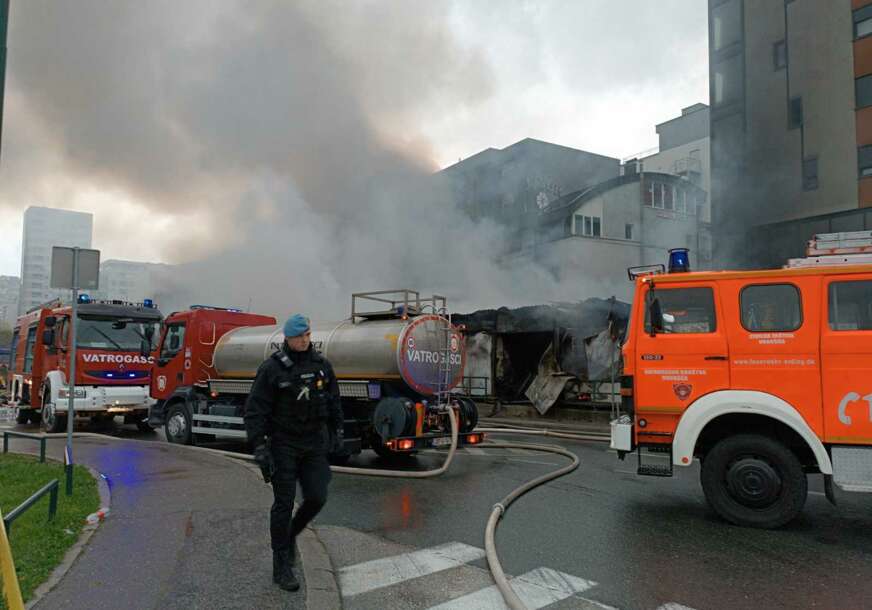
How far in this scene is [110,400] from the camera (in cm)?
1223

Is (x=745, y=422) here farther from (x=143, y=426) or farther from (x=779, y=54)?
(x=779, y=54)

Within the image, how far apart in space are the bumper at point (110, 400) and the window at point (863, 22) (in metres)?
20.5

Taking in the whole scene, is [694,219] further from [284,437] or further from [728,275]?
[284,437]

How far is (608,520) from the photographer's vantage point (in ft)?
18.3

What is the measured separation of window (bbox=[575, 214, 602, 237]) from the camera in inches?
942

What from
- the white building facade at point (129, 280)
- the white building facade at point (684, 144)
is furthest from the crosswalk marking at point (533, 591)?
the white building facade at point (684, 144)

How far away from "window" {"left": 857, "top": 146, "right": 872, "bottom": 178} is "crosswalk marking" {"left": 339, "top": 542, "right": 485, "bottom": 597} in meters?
17.7

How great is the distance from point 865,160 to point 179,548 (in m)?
19.4

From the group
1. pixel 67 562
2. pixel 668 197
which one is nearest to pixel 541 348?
pixel 67 562

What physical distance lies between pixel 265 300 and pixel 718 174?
48.2ft

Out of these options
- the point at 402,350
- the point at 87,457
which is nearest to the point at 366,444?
the point at 402,350

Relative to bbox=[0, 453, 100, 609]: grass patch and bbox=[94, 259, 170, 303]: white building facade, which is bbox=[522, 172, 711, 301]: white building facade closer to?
bbox=[94, 259, 170, 303]: white building facade

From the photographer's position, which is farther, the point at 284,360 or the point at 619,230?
the point at 619,230

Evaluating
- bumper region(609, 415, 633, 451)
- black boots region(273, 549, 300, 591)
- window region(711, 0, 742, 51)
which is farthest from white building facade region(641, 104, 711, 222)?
black boots region(273, 549, 300, 591)
